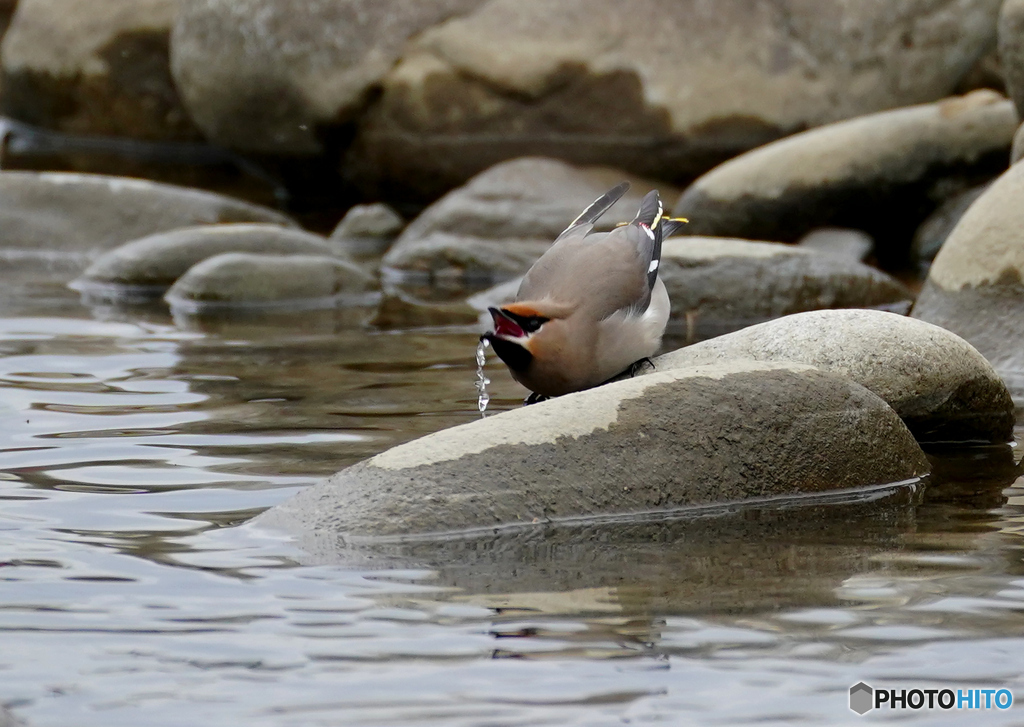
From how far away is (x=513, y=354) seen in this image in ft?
15.0

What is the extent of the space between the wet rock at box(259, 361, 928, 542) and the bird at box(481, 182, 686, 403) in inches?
10.7

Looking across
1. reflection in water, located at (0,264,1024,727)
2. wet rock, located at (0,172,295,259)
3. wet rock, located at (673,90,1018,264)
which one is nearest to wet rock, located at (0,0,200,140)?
wet rock, located at (0,172,295,259)

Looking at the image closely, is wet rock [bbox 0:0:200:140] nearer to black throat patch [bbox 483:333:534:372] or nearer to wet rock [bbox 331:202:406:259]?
wet rock [bbox 331:202:406:259]

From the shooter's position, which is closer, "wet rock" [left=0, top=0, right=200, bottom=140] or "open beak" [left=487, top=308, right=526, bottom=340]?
"open beak" [left=487, top=308, right=526, bottom=340]

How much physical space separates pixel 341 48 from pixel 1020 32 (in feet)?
17.8

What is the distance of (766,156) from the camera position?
9.48 meters

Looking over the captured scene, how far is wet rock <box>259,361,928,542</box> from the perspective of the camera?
4008 mm

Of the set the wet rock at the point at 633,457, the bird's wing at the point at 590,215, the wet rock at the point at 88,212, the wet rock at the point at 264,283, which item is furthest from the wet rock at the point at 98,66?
the wet rock at the point at 633,457

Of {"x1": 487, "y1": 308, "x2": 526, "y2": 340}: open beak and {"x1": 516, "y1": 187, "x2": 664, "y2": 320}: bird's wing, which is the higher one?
{"x1": 516, "y1": 187, "x2": 664, "y2": 320}: bird's wing

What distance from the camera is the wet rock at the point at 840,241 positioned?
9.27 metres

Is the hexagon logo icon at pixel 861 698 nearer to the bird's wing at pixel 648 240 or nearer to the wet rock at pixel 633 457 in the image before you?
the wet rock at pixel 633 457

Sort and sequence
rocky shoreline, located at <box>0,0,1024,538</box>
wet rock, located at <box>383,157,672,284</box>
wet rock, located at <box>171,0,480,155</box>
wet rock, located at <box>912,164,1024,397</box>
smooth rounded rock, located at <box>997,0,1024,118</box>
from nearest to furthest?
rocky shoreline, located at <box>0,0,1024,538</box> → wet rock, located at <box>912,164,1024,397</box> → smooth rounded rock, located at <box>997,0,1024,118</box> → wet rock, located at <box>383,157,672,284</box> → wet rock, located at <box>171,0,480,155</box>

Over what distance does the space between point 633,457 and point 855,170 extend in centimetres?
562

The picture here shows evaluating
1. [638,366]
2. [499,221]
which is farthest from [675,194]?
[638,366]
